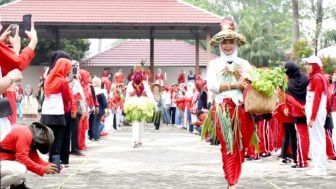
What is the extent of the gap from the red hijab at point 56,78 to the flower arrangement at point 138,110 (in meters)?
5.22

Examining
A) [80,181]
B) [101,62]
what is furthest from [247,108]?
[101,62]

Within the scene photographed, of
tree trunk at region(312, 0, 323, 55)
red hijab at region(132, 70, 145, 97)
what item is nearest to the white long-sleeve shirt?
red hijab at region(132, 70, 145, 97)

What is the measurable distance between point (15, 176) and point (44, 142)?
117 centimetres

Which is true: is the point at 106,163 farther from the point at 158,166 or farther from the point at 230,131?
the point at 230,131

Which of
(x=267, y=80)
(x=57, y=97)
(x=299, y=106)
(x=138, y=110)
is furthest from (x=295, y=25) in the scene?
(x=267, y=80)

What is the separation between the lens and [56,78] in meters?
9.54

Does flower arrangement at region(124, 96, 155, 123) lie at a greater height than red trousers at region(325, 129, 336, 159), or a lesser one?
greater

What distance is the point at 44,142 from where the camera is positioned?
6152 millimetres

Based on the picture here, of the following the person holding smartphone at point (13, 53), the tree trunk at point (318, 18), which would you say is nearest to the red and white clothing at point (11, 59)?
the person holding smartphone at point (13, 53)

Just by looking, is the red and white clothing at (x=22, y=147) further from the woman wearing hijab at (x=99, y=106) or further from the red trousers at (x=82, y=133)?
the woman wearing hijab at (x=99, y=106)

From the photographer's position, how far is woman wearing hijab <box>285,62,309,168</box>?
10.4m

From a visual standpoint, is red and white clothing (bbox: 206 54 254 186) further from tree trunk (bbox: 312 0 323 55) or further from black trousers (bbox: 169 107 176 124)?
tree trunk (bbox: 312 0 323 55)

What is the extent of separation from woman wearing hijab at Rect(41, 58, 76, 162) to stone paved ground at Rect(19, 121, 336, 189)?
0.75m

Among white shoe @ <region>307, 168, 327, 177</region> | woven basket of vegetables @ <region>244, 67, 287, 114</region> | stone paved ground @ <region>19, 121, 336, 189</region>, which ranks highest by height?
woven basket of vegetables @ <region>244, 67, 287, 114</region>
